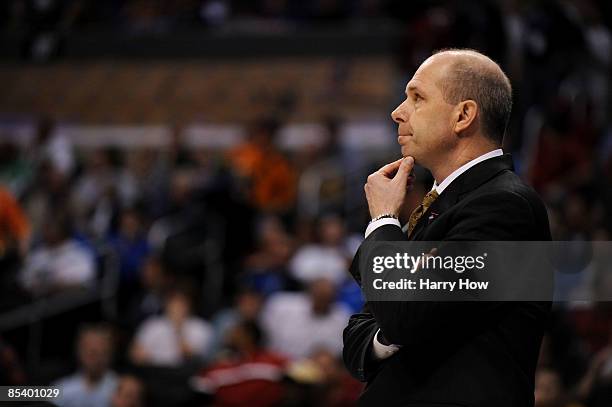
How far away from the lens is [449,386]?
188cm

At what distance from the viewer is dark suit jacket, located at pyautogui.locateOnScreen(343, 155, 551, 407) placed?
1.85 meters

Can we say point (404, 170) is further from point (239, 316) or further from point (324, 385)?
point (239, 316)

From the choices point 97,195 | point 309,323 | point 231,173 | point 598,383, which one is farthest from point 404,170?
point 97,195

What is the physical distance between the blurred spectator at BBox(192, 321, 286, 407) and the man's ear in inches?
155

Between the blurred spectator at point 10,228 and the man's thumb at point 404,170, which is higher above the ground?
the blurred spectator at point 10,228

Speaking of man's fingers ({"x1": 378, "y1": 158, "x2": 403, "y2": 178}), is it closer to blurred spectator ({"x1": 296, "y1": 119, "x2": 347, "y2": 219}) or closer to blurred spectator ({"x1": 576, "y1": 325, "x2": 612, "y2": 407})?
blurred spectator ({"x1": 576, "y1": 325, "x2": 612, "y2": 407})

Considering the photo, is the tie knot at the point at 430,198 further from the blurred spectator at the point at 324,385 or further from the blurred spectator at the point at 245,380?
the blurred spectator at the point at 245,380

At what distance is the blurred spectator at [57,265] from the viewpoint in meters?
7.55

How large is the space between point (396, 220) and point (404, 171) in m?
0.10

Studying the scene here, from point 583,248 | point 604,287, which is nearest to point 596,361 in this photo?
point 604,287

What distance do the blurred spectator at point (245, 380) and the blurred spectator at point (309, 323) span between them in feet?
1.53

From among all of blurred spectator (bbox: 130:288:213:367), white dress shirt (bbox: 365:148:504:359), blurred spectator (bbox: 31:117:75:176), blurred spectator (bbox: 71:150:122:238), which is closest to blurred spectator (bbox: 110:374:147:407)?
blurred spectator (bbox: 130:288:213:367)

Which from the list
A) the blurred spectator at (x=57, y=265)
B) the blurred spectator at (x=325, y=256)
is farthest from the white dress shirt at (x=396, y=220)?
the blurred spectator at (x=57, y=265)

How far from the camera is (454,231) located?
75.0 inches
